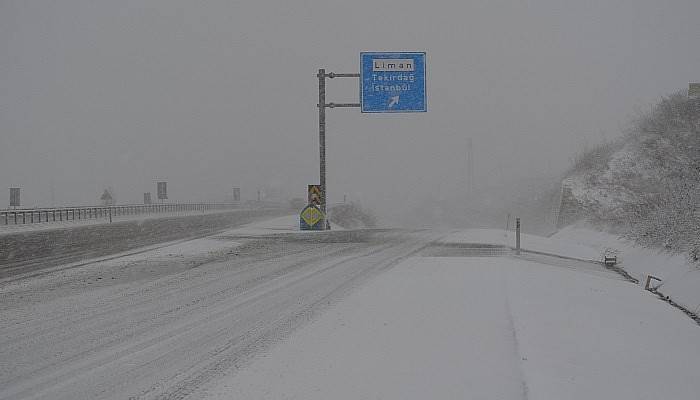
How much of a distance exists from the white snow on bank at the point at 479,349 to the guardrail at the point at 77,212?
30.9m

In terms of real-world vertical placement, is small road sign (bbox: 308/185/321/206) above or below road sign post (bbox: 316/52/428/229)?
below

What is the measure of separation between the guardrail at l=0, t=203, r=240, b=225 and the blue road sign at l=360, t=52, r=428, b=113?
1956 centimetres

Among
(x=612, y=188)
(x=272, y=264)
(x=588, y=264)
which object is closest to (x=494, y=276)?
(x=272, y=264)

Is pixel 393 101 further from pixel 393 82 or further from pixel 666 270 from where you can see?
pixel 666 270

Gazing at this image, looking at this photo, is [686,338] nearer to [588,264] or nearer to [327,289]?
[327,289]

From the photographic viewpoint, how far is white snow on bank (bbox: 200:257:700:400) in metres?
4.98

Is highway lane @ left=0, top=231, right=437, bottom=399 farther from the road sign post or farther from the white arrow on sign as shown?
the white arrow on sign

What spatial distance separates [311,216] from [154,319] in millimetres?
16328

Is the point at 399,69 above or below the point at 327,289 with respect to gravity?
above

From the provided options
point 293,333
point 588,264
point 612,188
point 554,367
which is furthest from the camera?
point 612,188

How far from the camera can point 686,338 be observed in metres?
7.80

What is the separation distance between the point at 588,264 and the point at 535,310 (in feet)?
27.2

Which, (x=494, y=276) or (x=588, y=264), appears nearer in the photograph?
(x=494, y=276)

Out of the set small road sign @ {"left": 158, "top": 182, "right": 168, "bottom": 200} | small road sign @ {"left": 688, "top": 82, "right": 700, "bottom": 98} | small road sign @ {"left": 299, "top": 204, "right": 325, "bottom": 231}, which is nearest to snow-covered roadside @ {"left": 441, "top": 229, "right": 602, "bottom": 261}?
small road sign @ {"left": 299, "top": 204, "right": 325, "bottom": 231}
